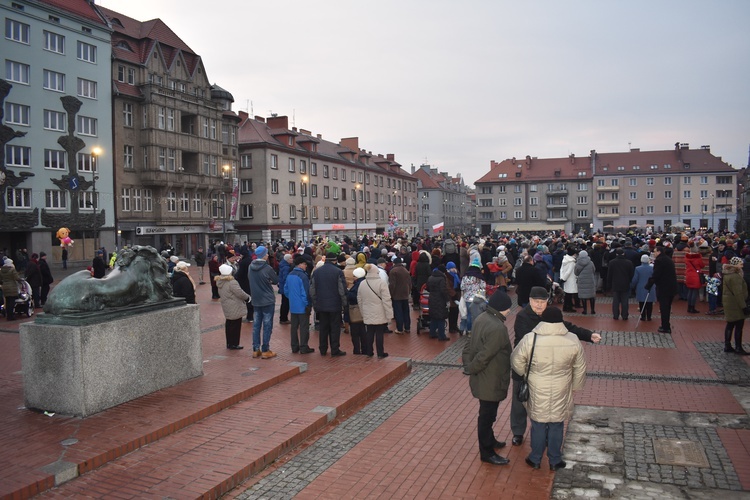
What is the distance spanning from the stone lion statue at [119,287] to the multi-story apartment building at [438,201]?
89714 millimetres

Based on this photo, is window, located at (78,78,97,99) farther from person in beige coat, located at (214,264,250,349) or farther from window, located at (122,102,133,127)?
person in beige coat, located at (214,264,250,349)

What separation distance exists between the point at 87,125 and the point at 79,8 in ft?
27.9

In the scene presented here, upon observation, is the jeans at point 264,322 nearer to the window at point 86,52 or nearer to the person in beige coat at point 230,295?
the person in beige coat at point 230,295

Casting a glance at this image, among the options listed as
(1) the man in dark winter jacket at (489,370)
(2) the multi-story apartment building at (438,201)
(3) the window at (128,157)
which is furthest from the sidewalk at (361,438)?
(2) the multi-story apartment building at (438,201)

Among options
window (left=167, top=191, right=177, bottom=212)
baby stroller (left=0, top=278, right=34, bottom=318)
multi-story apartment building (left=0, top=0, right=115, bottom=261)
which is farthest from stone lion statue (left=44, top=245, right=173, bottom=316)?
window (left=167, top=191, right=177, bottom=212)

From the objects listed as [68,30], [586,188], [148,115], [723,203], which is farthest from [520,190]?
[68,30]

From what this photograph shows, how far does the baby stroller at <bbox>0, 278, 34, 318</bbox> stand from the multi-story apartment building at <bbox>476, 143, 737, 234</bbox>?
74671 mm

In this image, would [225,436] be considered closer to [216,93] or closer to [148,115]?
[148,115]

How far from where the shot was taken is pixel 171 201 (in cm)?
4816

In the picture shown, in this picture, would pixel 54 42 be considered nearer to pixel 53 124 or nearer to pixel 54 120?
pixel 54 120

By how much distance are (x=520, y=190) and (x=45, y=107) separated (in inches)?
2898

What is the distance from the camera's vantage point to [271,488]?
18.5 feet

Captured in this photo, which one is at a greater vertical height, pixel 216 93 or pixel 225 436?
pixel 216 93

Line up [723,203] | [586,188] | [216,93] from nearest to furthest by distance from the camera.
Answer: [216,93] → [723,203] → [586,188]
